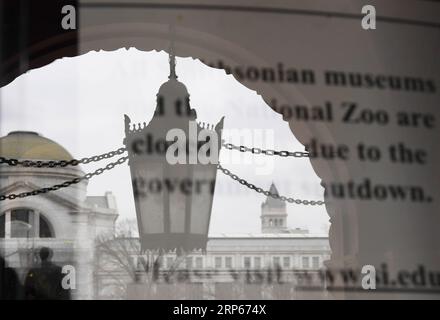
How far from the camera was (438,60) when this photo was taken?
3.14 m

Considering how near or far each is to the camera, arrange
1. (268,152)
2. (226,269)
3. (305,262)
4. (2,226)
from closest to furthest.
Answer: (2,226)
(226,269)
(305,262)
(268,152)

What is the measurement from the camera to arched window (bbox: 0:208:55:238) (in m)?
2.82

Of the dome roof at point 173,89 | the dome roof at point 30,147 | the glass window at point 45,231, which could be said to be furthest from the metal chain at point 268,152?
the glass window at point 45,231

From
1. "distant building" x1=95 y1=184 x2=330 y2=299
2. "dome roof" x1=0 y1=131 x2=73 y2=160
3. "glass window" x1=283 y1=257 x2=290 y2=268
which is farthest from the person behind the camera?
"glass window" x1=283 y1=257 x2=290 y2=268

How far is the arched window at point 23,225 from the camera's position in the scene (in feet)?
9.27

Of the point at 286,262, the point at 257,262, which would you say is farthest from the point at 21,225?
the point at 286,262

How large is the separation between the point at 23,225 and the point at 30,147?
10.9 inches

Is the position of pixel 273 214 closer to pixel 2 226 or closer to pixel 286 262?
pixel 286 262

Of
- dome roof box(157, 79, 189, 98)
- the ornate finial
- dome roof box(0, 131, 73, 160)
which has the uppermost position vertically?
the ornate finial

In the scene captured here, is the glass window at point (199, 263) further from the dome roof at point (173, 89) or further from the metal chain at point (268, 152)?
the dome roof at point (173, 89)

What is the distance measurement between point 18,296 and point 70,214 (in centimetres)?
34

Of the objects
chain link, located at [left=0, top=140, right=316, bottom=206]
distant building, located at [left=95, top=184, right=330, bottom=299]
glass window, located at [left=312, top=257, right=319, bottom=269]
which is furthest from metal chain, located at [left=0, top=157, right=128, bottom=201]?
glass window, located at [left=312, top=257, right=319, bottom=269]

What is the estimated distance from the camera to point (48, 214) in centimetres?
289

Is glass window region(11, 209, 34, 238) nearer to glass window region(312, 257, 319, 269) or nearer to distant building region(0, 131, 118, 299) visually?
distant building region(0, 131, 118, 299)
